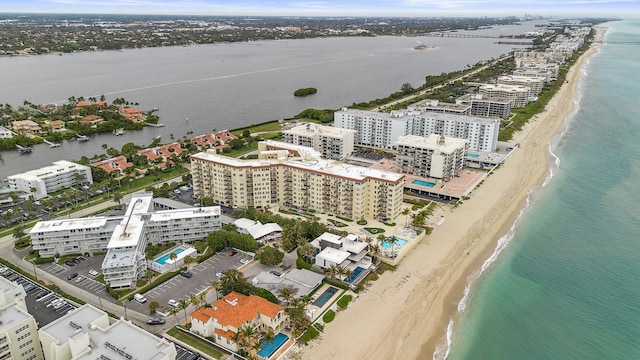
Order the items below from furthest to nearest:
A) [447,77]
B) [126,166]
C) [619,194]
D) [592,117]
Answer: [447,77]
[592,117]
[126,166]
[619,194]

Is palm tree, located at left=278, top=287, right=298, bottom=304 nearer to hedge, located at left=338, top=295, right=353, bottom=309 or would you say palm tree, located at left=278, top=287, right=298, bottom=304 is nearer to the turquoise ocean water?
hedge, located at left=338, top=295, right=353, bottom=309

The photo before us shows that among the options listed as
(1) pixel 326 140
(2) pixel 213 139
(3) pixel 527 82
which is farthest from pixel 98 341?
(3) pixel 527 82

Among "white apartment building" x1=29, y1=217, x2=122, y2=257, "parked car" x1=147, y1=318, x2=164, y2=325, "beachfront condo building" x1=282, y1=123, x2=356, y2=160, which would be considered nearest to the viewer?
"parked car" x1=147, y1=318, x2=164, y2=325

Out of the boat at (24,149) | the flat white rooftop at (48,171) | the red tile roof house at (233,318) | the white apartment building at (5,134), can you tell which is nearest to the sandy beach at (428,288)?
the red tile roof house at (233,318)

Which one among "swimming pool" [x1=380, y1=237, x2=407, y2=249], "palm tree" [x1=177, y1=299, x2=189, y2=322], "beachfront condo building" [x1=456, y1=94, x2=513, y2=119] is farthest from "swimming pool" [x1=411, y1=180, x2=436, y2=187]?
"beachfront condo building" [x1=456, y1=94, x2=513, y2=119]

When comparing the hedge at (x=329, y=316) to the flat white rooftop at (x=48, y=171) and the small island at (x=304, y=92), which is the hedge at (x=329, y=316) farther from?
the small island at (x=304, y=92)

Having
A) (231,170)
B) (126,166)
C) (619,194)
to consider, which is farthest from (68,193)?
(619,194)

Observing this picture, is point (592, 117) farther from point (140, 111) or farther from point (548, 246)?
point (140, 111)
